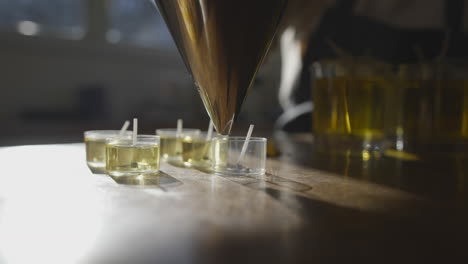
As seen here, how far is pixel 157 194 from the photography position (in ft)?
1.57

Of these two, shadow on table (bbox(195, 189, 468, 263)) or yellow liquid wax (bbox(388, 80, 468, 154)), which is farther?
yellow liquid wax (bbox(388, 80, 468, 154))

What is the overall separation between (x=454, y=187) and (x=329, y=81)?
380 millimetres

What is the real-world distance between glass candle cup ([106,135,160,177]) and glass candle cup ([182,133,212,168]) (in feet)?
0.32

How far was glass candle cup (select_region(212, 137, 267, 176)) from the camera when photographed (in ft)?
2.11

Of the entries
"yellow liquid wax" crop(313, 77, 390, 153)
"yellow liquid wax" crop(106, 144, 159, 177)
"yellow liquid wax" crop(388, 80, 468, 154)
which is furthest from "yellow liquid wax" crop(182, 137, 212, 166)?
"yellow liquid wax" crop(388, 80, 468, 154)

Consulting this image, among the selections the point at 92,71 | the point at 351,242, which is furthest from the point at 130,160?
the point at 92,71

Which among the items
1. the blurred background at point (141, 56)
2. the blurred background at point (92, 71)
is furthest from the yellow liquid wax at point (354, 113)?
the blurred background at point (92, 71)

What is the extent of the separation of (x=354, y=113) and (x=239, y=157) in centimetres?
29

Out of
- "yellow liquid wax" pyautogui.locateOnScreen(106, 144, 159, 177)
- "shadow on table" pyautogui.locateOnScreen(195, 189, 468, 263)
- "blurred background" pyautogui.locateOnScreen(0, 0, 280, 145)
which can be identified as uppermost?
"blurred background" pyautogui.locateOnScreen(0, 0, 280, 145)

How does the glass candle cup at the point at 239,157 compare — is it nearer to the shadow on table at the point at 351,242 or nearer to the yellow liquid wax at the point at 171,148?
the yellow liquid wax at the point at 171,148

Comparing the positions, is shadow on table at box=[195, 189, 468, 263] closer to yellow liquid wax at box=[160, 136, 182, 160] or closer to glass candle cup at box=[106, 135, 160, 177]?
glass candle cup at box=[106, 135, 160, 177]

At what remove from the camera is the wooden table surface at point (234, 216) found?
0.30 meters

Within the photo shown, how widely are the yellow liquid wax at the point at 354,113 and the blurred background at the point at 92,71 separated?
52.7 inches

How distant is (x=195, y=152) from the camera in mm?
734
